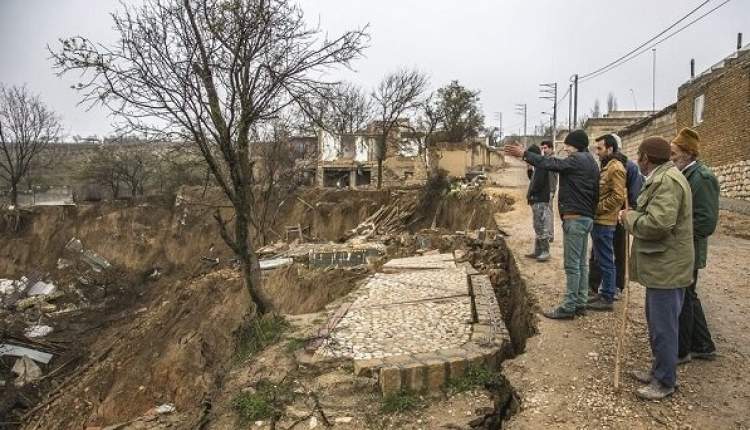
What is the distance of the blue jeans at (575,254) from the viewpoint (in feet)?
16.2

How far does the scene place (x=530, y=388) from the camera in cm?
384

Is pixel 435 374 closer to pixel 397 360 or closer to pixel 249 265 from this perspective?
pixel 397 360

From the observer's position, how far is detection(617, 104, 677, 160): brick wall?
2027 centimetres

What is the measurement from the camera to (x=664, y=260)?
3.40 meters

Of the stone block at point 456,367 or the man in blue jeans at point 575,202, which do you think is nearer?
the stone block at point 456,367

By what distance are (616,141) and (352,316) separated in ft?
12.0

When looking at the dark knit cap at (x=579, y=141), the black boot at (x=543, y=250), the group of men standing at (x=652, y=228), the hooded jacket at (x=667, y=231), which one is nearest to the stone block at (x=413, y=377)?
the group of men standing at (x=652, y=228)

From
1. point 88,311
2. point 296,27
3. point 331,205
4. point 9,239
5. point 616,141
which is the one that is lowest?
point 88,311

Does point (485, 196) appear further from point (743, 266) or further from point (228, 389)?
point (228, 389)

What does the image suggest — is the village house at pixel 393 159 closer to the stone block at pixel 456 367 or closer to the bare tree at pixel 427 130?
the bare tree at pixel 427 130

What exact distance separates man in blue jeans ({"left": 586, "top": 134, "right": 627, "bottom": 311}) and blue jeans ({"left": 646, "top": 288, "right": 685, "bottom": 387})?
1.88m

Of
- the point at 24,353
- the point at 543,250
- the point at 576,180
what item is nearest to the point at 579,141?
the point at 576,180

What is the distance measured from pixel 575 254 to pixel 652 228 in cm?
162

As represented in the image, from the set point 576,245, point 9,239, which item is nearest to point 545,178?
point 576,245
